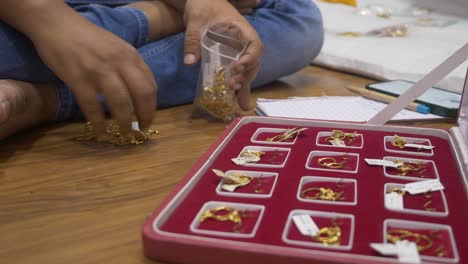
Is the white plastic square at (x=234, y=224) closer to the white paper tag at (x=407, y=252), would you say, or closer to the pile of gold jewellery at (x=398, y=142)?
the white paper tag at (x=407, y=252)

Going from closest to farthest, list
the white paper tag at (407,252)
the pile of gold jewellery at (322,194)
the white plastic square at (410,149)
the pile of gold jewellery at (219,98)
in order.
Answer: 1. the white paper tag at (407,252)
2. the pile of gold jewellery at (322,194)
3. the white plastic square at (410,149)
4. the pile of gold jewellery at (219,98)

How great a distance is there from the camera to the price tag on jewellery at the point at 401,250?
16.1 inches

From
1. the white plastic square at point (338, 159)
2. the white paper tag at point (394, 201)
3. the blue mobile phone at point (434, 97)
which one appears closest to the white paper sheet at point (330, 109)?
the blue mobile phone at point (434, 97)

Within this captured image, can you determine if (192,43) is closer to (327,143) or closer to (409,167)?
(327,143)

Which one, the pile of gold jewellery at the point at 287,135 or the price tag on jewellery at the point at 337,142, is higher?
the pile of gold jewellery at the point at 287,135

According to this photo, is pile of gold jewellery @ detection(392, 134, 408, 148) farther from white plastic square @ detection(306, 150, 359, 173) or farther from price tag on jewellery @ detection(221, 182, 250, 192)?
price tag on jewellery @ detection(221, 182, 250, 192)

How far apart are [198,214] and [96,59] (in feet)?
0.90

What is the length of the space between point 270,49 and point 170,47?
0.19 meters

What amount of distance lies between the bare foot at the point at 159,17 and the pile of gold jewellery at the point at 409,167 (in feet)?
1.70

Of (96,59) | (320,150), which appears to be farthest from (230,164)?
(96,59)

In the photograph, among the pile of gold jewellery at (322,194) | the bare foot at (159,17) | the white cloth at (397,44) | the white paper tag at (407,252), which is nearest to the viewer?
the white paper tag at (407,252)

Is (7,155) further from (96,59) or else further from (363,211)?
(363,211)

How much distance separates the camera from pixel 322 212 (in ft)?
1.58

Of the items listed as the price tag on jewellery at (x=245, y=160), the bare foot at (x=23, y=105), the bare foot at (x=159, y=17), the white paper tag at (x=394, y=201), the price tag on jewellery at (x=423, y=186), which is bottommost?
the white paper tag at (x=394, y=201)
